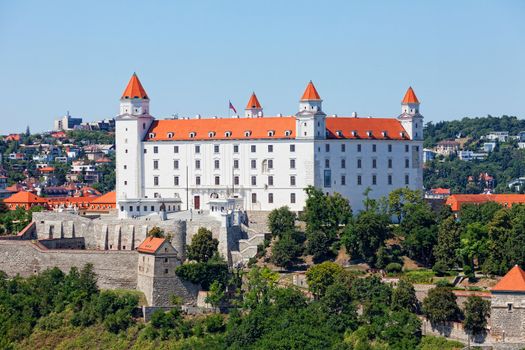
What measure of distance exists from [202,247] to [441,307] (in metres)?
15.3

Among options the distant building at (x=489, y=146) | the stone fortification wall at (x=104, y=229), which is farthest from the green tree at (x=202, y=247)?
the distant building at (x=489, y=146)

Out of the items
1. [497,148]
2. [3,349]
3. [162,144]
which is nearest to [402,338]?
[3,349]

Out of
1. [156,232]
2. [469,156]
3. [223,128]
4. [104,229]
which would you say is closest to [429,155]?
[469,156]

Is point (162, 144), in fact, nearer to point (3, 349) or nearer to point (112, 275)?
point (112, 275)

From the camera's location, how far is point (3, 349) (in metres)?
63.1

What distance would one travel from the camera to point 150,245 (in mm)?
66812

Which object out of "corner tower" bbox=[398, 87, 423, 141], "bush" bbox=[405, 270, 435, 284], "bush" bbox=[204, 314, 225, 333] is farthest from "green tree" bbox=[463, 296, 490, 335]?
"corner tower" bbox=[398, 87, 423, 141]

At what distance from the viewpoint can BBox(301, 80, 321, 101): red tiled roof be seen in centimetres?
7625

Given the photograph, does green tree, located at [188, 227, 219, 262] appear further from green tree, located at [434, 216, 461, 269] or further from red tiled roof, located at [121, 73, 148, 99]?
red tiled roof, located at [121, 73, 148, 99]

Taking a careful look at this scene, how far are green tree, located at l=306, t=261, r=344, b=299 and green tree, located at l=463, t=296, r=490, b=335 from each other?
25.4 ft

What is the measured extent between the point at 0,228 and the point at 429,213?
25.0 metres

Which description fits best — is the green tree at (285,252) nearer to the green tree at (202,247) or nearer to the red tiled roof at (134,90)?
the green tree at (202,247)

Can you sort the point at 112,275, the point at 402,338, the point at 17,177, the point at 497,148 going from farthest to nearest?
1. the point at 497,148
2. the point at 17,177
3. the point at 112,275
4. the point at 402,338

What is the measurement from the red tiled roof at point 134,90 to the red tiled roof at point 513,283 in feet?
100
